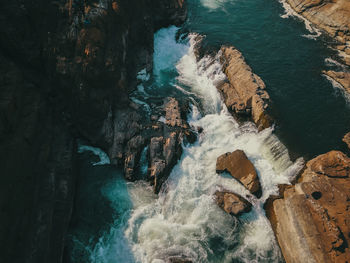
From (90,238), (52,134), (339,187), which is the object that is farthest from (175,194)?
(339,187)

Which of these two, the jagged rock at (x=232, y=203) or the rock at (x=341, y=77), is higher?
the rock at (x=341, y=77)

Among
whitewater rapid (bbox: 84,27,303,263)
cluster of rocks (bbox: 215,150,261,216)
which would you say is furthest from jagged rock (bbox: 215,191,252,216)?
whitewater rapid (bbox: 84,27,303,263)

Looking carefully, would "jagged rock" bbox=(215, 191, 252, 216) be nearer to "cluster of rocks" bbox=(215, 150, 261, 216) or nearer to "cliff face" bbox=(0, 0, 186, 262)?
"cluster of rocks" bbox=(215, 150, 261, 216)

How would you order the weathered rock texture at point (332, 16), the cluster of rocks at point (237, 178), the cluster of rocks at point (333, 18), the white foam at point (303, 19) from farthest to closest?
1. the white foam at point (303, 19)
2. the weathered rock texture at point (332, 16)
3. the cluster of rocks at point (333, 18)
4. the cluster of rocks at point (237, 178)

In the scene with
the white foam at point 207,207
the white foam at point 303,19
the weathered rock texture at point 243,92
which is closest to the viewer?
the white foam at point 207,207

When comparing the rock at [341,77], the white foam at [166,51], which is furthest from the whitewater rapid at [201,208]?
the rock at [341,77]

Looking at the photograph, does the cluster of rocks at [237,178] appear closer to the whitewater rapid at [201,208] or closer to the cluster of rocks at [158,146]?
the whitewater rapid at [201,208]

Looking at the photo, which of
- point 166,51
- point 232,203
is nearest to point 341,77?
point 232,203

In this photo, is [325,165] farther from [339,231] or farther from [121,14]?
[121,14]
